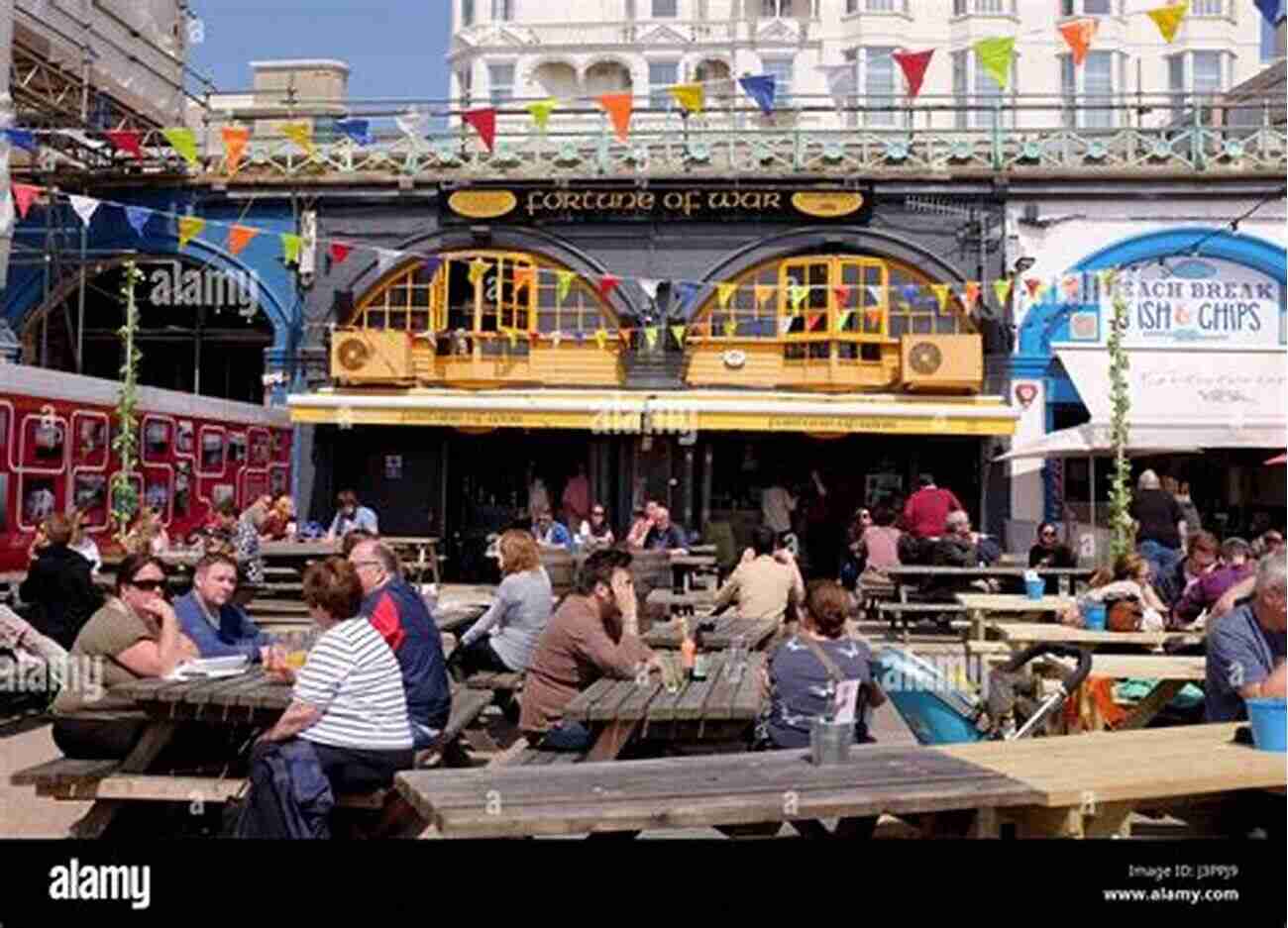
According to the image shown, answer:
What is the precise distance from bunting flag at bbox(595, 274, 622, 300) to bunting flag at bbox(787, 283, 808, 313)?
203 centimetres

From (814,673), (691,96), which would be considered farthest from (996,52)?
(814,673)

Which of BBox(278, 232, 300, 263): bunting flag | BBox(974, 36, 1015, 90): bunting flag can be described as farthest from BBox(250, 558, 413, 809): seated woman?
BBox(278, 232, 300, 263): bunting flag

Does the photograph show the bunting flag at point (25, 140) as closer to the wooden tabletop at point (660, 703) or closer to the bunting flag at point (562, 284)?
the wooden tabletop at point (660, 703)

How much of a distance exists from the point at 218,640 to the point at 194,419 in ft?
26.4

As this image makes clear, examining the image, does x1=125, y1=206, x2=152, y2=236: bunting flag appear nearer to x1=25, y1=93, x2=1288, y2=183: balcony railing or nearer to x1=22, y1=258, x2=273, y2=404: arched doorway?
x1=22, y1=258, x2=273, y2=404: arched doorway

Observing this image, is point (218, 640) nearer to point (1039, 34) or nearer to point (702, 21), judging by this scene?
point (702, 21)

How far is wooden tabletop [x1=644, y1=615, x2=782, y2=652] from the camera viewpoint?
685 centimetres

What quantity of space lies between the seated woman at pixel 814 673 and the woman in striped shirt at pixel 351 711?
50.2 inches

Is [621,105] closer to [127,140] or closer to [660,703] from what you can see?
[127,140]

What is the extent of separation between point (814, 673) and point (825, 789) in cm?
145

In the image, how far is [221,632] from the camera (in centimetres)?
565

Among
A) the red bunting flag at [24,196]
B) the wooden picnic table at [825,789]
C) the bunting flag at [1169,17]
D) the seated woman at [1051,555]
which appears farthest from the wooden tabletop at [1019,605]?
the red bunting flag at [24,196]

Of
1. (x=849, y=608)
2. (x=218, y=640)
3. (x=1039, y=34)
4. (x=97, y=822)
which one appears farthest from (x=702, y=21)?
(x=97, y=822)

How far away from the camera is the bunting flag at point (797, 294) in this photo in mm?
16047
